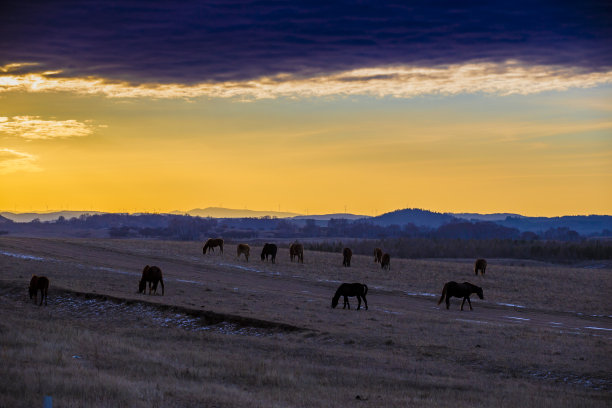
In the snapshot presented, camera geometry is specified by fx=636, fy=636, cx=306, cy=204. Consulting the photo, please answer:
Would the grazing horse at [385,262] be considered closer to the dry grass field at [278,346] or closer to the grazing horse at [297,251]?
the grazing horse at [297,251]

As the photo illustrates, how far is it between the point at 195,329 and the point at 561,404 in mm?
15194

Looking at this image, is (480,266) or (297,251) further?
(297,251)

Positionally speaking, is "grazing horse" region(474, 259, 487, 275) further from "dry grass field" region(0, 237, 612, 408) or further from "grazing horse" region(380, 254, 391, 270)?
"dry grass field" region(0, 237, 612, 408)

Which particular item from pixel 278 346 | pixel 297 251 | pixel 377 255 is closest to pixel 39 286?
pixel 278 346

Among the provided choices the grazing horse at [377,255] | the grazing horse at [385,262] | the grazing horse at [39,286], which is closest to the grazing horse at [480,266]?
the grazing horse at [385,262]

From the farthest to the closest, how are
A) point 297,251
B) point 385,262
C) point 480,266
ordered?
1. point 297,251
2. point 385,262
3. point 480,266

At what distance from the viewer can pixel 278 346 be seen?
22.0 m

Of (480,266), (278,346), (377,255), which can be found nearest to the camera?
(278,346)

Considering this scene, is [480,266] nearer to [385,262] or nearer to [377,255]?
[385,262]

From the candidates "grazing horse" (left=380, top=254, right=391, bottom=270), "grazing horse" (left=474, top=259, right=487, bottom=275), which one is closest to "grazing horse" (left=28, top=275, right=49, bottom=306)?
"grazing horse" (left=380, top=254, right=391, bottom=270)

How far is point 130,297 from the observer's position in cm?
3161

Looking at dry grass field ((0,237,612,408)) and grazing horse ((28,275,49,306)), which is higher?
grazing horse ((28,275,49,306))

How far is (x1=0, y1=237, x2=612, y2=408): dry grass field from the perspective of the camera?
1434 centimetres

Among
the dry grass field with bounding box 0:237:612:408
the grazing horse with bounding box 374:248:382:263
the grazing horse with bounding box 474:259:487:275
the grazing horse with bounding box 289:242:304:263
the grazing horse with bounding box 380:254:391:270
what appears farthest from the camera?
the grazing horse with bounding box 374:248:382:263
